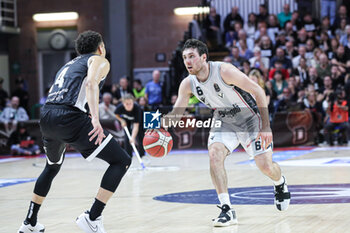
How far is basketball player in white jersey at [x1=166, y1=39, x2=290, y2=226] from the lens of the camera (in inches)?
254

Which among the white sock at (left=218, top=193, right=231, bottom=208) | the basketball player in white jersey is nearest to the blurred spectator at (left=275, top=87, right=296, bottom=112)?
the basketball player in white jersey

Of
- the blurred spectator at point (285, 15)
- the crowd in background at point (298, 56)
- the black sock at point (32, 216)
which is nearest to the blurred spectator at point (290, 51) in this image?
the crowd in background at point (298, 56)

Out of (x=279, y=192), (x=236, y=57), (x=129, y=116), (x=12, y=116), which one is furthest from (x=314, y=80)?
(x=279, y=192)

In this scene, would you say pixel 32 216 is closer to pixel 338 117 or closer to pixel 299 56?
pixel 338 117

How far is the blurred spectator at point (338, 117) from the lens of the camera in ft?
55.6

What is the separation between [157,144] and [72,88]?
1.33m

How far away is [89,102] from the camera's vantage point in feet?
18.5

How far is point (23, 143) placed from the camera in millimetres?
18000

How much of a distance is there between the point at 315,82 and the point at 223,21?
4.29 meters

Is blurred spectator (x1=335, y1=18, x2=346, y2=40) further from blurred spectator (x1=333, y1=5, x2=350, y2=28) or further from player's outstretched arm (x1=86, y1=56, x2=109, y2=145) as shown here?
player's outstretched arm (x1=86, y1=56, x2=109, y2=145)

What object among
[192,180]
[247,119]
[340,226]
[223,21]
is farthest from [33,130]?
[340,226]

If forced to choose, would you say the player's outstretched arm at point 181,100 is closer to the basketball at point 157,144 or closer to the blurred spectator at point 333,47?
the basketball at point 157,144

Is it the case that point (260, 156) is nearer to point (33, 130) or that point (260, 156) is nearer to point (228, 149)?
point (228, 149)

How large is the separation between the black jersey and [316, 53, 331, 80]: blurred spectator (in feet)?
41.5
